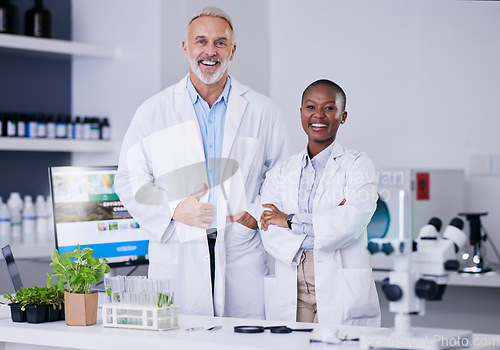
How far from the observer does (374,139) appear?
9.57 ft

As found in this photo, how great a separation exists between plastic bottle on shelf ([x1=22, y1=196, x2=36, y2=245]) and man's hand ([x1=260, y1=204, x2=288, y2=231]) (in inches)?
69.3

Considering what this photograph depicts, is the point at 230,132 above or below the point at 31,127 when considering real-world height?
below

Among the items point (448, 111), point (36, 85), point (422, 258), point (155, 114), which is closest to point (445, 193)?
point (448, 111)

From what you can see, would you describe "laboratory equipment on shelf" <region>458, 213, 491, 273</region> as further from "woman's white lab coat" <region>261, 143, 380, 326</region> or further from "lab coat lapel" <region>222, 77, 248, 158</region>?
"lab coat lapel" <region>222, 77, 248, 158</region>

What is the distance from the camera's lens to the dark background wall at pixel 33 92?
3.84 meters

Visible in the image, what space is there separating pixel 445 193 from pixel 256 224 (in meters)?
1.23

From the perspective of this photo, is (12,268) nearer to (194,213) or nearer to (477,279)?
(194,213)

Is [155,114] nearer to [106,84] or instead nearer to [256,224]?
[256,224]

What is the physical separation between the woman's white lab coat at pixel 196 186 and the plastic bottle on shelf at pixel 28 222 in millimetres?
1289

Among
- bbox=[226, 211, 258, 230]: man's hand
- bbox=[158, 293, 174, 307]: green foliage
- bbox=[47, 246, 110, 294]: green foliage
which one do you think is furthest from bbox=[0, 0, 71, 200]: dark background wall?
bbox=[158, 293, 174, 307]: green foliage

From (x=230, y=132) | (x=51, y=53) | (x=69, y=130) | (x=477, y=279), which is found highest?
(x=51, y=53)

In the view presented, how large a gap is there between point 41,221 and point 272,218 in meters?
1.81

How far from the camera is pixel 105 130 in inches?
151

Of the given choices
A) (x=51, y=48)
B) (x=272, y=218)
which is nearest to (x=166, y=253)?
(x=272, y=218)
